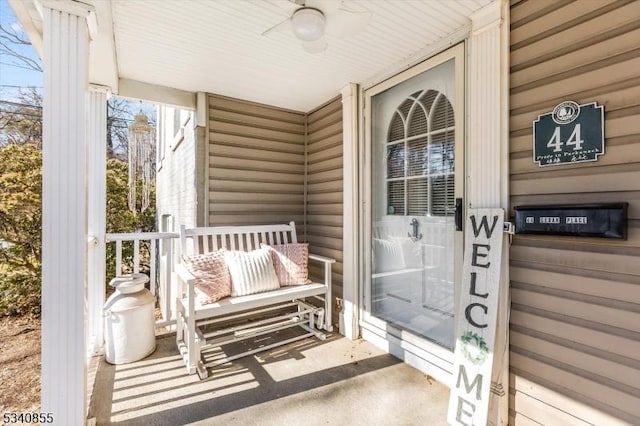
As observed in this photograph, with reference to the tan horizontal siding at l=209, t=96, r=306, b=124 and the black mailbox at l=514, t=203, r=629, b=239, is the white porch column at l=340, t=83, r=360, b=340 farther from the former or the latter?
the black mailbox at l=514, t=203, r=629, b=239

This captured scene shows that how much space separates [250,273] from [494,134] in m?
2.24

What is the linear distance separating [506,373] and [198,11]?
297cm

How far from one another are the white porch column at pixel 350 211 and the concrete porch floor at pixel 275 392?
1.33ft

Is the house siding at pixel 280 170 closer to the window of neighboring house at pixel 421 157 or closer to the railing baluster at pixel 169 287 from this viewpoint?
the railing baluster at pixel 169 287

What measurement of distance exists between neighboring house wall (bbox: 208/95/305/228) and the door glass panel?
1.26m

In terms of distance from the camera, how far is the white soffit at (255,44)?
2037 millimetres

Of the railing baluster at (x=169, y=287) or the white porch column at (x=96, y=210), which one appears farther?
the railing baluster at (x=169, y=287)

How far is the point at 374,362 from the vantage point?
8.98 ft

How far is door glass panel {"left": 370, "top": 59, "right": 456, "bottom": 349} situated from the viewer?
7.95ft

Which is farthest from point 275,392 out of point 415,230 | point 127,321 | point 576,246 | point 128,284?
point 576,246

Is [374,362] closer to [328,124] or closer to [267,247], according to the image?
[267,247]

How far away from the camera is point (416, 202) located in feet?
8.70

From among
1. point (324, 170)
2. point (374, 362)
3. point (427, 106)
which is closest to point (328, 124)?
point (324, 170)

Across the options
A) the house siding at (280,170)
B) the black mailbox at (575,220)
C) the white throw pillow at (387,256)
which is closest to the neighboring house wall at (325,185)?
the house siding at (280,170)
